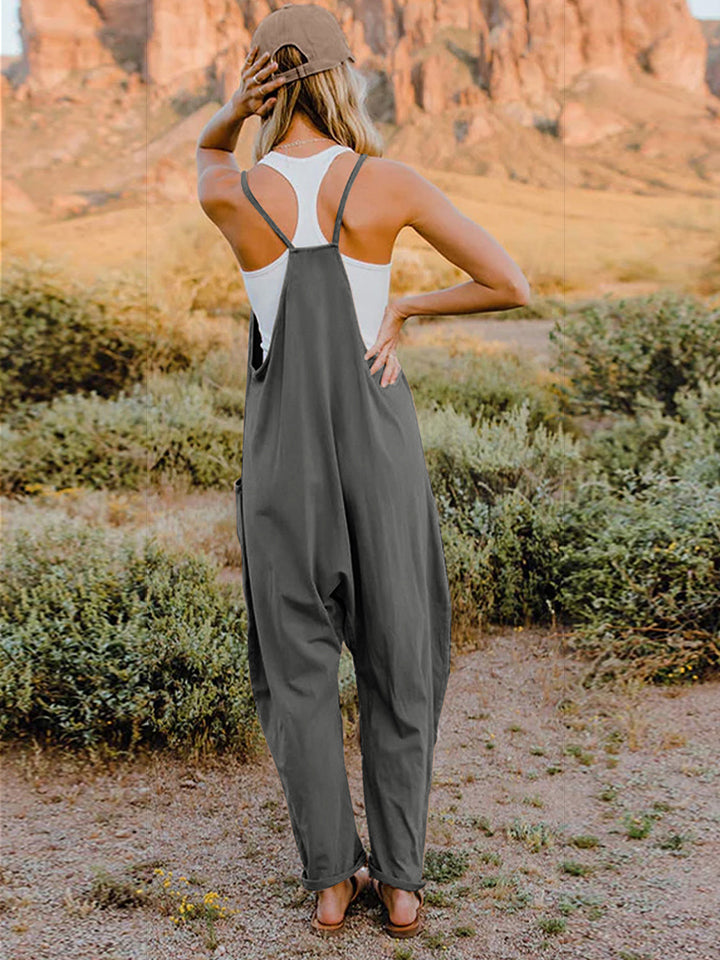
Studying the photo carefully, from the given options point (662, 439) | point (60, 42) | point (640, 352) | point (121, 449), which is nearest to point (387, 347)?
point (662, 439)

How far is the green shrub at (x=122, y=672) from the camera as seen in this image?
2484mm

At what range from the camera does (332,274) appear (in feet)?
5.04

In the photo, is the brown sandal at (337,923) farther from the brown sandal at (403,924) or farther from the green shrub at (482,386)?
the green shrub at (482,386)

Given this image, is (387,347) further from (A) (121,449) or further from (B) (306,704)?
(A) (121,449)

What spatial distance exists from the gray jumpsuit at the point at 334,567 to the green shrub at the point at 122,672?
2.69 ft

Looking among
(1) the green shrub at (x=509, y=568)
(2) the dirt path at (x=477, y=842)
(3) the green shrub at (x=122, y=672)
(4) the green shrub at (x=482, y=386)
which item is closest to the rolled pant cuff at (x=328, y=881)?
(2) the dirt path at (x=477, y=842)

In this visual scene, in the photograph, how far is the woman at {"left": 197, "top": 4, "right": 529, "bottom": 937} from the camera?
5.05ft

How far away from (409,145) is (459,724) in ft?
20.8

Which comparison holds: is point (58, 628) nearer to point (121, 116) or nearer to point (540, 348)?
point (540, 348)

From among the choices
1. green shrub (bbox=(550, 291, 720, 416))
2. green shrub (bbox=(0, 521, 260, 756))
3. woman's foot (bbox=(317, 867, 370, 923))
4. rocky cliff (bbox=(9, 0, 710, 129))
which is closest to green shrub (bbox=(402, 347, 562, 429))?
green shrub (bbox=(550, 291, 720, 416))

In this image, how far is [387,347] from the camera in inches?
64.2

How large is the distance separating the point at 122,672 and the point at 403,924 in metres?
1.06

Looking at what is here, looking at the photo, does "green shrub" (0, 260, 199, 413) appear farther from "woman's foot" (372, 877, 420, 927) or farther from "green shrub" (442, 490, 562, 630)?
"woman's foot" (372, 877, 420, 927)

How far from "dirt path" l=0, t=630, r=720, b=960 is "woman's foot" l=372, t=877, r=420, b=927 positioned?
0.04 metres
